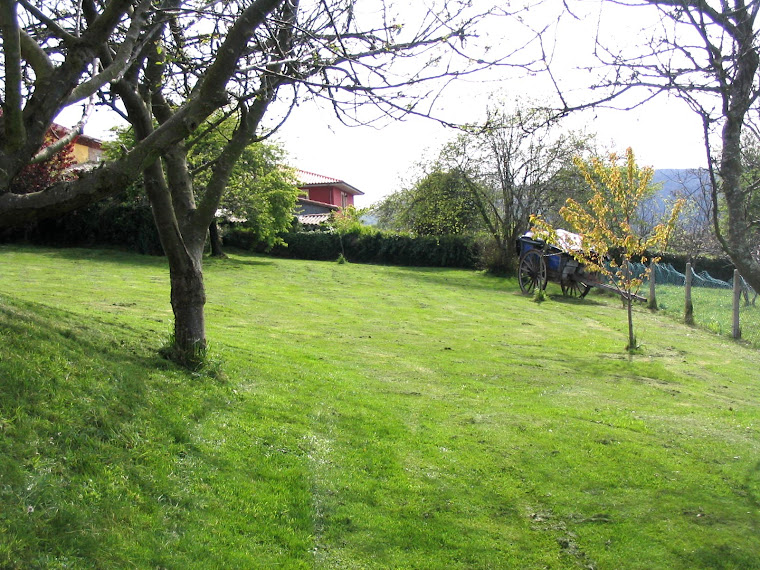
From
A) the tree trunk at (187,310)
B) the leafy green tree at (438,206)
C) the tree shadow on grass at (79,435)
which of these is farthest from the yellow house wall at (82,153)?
the tree shadow on grass at (79,435)

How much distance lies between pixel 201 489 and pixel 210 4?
420 cm

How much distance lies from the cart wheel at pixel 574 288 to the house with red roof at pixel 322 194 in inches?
1033

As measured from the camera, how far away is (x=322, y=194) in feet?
180

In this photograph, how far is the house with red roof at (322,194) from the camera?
168 feet

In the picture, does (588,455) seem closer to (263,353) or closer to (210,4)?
(263,353)

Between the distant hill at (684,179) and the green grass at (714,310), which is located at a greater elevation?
the distant hill at (684,179)

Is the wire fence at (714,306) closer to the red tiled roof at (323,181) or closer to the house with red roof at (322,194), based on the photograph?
the house with red roof at (322,194)

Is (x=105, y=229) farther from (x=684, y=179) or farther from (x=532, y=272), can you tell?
(x=684, y=179)

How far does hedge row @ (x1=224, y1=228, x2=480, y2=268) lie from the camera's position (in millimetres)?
35312

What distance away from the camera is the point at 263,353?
930cm

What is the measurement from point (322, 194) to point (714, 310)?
39.0 meters

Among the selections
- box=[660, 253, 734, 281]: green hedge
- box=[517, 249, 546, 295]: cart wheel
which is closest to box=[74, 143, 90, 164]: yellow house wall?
box=[517, 249, 546, 295]: cart wheel

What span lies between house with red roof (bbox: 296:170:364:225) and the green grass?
28.6 metres

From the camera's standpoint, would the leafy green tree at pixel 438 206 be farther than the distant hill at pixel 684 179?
Yes
